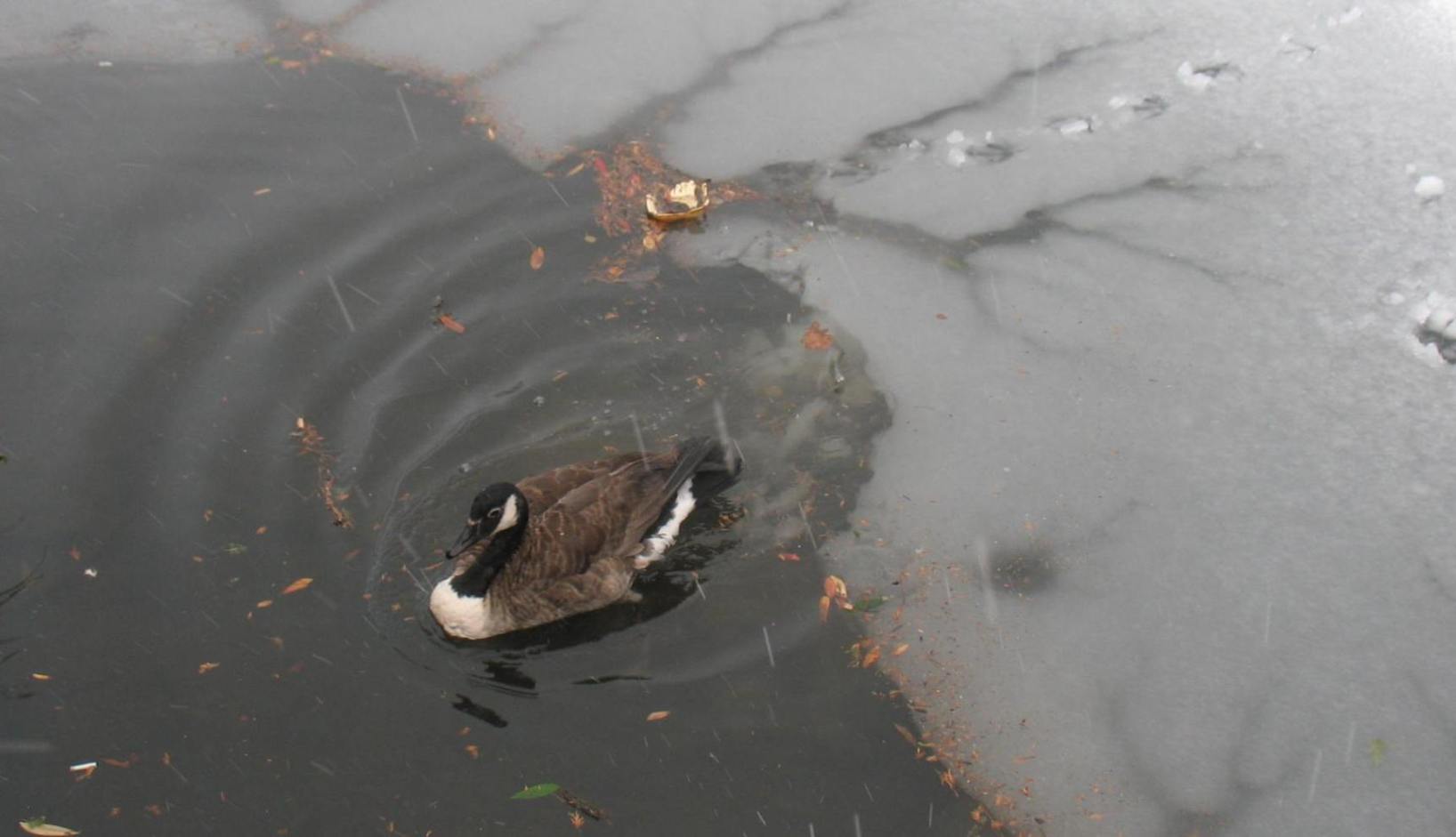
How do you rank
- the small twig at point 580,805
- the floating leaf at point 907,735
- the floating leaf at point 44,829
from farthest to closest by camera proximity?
the floating leaf at point 907,735 < the small twig at point 580,805 < the floating leaf at point 44,829

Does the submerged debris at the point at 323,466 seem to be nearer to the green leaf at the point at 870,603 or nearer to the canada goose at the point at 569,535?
the canada goose at the point at 569,535

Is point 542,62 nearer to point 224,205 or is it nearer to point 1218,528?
point 224,205

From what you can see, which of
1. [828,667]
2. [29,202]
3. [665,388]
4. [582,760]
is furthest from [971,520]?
[29,202]

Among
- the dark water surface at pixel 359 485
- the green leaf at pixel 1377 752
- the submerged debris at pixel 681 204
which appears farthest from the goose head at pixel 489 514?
the green leaf at pixel 1377 752

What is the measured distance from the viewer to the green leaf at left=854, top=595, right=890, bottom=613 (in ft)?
15.4

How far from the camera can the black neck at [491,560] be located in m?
4.49

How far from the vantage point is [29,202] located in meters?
6.36

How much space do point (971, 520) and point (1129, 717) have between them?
103 cm

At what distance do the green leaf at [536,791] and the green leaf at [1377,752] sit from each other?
2.84 m

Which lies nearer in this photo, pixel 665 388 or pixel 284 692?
pixel 284 692

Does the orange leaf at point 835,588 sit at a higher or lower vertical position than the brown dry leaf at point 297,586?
lower

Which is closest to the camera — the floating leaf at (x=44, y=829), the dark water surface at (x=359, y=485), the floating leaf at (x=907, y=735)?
the floating leaf at (x=44, y=829)

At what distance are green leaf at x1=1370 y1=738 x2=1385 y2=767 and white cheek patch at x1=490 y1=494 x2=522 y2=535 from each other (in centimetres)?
318

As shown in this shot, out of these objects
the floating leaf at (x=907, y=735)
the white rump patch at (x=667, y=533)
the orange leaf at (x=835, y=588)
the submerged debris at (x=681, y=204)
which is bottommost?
the floating leaf at (x=907, y=735)
